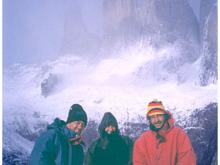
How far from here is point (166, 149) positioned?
3.78 meters

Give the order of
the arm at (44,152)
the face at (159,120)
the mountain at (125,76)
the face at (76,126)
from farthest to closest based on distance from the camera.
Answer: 1. the mountain at (125,76)
2. the face at (159,120)
3. the face at (76,126)
4. the arm at (44,152)

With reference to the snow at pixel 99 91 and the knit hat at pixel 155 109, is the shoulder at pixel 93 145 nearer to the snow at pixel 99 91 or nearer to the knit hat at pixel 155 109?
the snow at pixel 99 91

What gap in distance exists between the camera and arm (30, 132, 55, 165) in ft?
10.0

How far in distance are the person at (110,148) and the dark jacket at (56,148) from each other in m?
0.32

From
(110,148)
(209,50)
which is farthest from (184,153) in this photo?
(209,50)

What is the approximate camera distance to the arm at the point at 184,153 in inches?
146

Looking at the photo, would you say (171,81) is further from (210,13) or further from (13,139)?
(13,139)

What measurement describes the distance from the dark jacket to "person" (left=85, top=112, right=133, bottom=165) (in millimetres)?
321

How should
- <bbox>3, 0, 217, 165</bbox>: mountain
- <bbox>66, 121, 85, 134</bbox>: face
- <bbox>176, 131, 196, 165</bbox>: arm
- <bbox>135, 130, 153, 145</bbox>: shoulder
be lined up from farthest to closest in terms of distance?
<bbox>3, 0, 217, 165</bbox>: mountain < <bbox>135, 130, 153, 145</bbox>: shoulder < <bbox>176, 131, 196, 165</bbox>: arm < <bbox>66, 121, 85, 134</bbox>: face

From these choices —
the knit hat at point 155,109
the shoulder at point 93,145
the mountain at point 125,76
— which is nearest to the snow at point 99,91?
the mountain at point 125,76

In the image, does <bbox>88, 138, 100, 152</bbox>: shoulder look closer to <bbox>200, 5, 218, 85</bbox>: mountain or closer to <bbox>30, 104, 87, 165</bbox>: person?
<bbox>30, 104, 87, 165</bbox>: person

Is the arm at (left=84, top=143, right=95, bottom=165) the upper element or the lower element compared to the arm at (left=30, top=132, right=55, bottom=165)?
Answer: lower

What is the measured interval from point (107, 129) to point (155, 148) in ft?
1.91

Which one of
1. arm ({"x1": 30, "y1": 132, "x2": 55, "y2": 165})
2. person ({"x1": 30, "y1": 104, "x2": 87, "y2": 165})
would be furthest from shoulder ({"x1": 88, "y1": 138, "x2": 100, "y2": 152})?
arm ({"x1": 30, "y1": 132, "x2": 55, "y2": 165})
